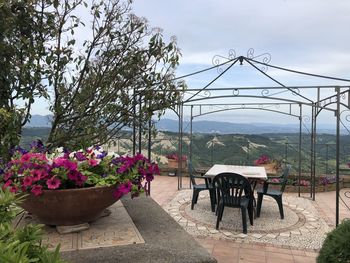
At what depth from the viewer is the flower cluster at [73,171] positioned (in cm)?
130

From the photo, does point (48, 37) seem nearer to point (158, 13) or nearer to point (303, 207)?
point (158, 13)

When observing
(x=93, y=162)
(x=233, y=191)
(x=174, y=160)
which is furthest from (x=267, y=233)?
(x=174, y=160)

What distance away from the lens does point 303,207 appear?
538 centimetres

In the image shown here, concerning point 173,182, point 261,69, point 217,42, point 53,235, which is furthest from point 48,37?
point 173,182

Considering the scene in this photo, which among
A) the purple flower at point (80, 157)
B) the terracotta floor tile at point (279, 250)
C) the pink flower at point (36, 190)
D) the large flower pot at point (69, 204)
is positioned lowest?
the terracotta floor tile at point (279, 250)

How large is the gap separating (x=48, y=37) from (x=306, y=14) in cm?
425

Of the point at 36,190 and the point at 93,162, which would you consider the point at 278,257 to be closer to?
the point at 93,162

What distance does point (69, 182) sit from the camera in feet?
4.57

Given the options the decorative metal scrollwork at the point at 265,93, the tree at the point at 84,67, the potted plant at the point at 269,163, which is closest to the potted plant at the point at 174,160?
the potted plant at the point at 269,163

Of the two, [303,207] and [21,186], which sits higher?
[21,186]

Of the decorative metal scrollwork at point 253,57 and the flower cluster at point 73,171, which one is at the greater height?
the decorative metal scrollwork at point 253,57

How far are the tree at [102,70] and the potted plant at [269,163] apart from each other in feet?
17.7

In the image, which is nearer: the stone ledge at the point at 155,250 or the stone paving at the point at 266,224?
the stone ledge at the point at 155,250

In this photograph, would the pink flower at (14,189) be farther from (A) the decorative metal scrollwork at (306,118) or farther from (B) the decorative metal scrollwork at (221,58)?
(A) the decorative metal scrollwork at (306,118)
